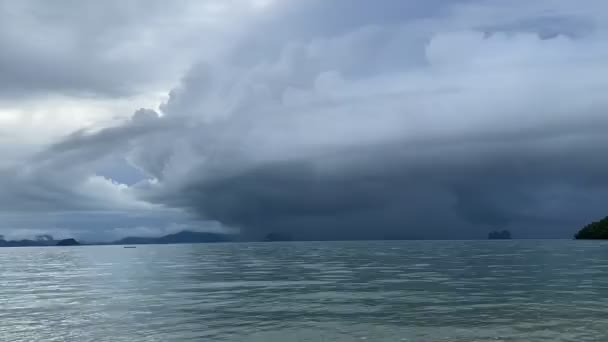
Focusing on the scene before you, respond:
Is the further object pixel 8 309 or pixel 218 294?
pixel 218 294

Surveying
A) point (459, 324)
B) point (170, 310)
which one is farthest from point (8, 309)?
point (459, 324)

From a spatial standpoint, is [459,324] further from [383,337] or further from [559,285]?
[559,285]

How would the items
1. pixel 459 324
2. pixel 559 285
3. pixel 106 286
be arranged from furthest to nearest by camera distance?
pixel 106 286
pixel 559 285
pixel 459 324

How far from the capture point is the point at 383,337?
30.8 metres

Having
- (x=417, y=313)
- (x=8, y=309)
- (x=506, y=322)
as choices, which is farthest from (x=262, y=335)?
(x=8, y=309)

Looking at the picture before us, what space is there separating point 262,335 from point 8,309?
1104 inches

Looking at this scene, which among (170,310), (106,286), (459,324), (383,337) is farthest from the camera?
(106,286)

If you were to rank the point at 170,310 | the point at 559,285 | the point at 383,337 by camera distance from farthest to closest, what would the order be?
the point at 559,285
the point at 170,310
the point at 383,337

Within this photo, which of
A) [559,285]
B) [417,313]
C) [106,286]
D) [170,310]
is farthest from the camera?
[106,286]

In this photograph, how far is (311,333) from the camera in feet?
107

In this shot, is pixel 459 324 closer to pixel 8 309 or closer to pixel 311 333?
pixel 311 333

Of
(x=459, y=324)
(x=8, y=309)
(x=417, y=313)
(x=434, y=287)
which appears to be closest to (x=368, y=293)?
(x=434, y=287)

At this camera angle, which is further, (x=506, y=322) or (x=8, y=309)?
(x=8, y=309)

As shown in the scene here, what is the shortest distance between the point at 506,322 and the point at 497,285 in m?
26.0
